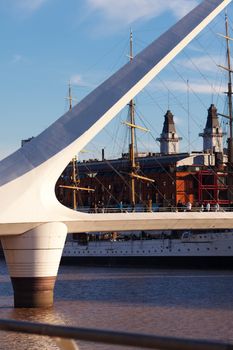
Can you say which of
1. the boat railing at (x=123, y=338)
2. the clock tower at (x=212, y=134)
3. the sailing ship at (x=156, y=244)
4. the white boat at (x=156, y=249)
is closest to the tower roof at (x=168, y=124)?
the clock tower at (x=212, y=134)

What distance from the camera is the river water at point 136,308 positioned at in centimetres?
1736

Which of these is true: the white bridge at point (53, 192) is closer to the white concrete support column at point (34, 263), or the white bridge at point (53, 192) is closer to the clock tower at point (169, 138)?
the white concrete support column at point (34, 263)

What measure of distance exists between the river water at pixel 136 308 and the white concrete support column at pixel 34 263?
21.2 inches

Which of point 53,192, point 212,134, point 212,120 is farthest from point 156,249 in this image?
point 212,120

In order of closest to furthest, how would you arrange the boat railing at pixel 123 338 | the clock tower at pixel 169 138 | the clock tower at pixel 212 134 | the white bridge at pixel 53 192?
the boat railing at pixel 123 338, the white bridge at pixel 53 192, the clock tower at pixel 212 134, the clock tower at pixel 169 138

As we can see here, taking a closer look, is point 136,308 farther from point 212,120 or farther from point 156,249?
point 212,120

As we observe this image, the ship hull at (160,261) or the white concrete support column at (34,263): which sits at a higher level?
the white concrete support column at (34,263)

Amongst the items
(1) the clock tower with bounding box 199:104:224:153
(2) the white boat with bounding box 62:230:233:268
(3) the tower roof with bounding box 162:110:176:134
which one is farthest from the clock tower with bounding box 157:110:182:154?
(2) the white boat with bounding box 62:230:233:268

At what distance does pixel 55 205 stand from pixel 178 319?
20.9ft

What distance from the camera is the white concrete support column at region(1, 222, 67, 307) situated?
22.0 m

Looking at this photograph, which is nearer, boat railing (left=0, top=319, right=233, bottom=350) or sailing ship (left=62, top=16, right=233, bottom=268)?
boat railing (left=0, top=319, right=233, bottom=350)

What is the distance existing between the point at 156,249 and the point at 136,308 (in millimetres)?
27368

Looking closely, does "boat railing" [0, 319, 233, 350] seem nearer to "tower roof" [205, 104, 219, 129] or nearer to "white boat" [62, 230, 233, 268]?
"white boat" [62, 230, 233, 268]

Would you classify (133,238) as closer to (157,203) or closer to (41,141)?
(157,203)
